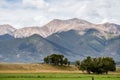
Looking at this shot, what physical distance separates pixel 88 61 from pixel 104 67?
9.82 m

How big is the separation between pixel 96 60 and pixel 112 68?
8.72 meters

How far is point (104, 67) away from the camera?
6619 inches

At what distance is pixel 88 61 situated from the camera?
174 meters

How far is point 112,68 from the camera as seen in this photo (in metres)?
172

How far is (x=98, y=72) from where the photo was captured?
170m

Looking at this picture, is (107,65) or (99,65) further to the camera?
(107,65)

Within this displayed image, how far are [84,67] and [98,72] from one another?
1048 cm

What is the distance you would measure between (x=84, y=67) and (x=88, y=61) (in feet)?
17.9

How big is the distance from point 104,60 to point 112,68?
5509 millimetres

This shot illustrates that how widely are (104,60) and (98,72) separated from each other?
7.24 m

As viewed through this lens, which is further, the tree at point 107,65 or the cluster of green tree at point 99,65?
the tree at point 107,65

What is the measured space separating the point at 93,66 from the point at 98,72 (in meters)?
3.98

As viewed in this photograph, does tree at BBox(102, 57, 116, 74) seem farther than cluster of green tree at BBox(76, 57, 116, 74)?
Yes
